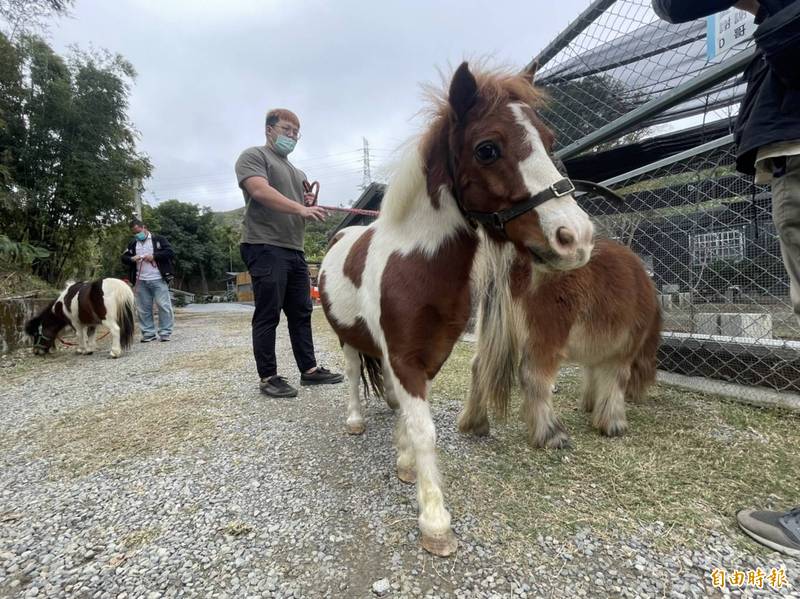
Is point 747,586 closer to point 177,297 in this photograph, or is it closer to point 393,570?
point 393,570

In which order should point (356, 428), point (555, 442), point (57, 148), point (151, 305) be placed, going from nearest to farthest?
point (555, 442), point (356, 428), point (151, 305), point (57, 148)

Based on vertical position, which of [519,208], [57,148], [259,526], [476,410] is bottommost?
[259,526]

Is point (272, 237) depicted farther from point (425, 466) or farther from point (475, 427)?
point (425, 466)

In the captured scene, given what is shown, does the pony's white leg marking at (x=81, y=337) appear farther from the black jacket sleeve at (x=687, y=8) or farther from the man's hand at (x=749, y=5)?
the man's hand at (x=749, y=5)

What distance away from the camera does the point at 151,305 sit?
6461 millimetres

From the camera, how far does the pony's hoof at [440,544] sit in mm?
1238

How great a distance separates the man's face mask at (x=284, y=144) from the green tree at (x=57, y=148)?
7.17 m

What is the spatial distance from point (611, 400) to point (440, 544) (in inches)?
53.5

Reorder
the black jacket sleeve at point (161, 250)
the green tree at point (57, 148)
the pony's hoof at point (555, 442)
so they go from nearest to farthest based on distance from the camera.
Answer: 1. the pony's hoof at point (555, 442)
2. the black jacket sleeve at point (161, 250)
3. the green tree at point (57, 148)

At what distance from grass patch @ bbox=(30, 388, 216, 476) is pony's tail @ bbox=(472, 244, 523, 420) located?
162 centimetres

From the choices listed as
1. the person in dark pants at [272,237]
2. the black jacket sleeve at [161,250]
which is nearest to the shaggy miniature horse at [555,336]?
the person in dark pants at [272,237]

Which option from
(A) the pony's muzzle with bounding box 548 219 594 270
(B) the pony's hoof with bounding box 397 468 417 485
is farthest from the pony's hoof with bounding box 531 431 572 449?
(A) the pony's muzzle with bounding box 548 219 594 270

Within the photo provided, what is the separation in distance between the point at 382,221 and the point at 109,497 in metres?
1.66

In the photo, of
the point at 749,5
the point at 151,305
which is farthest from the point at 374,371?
the point at 151,305
